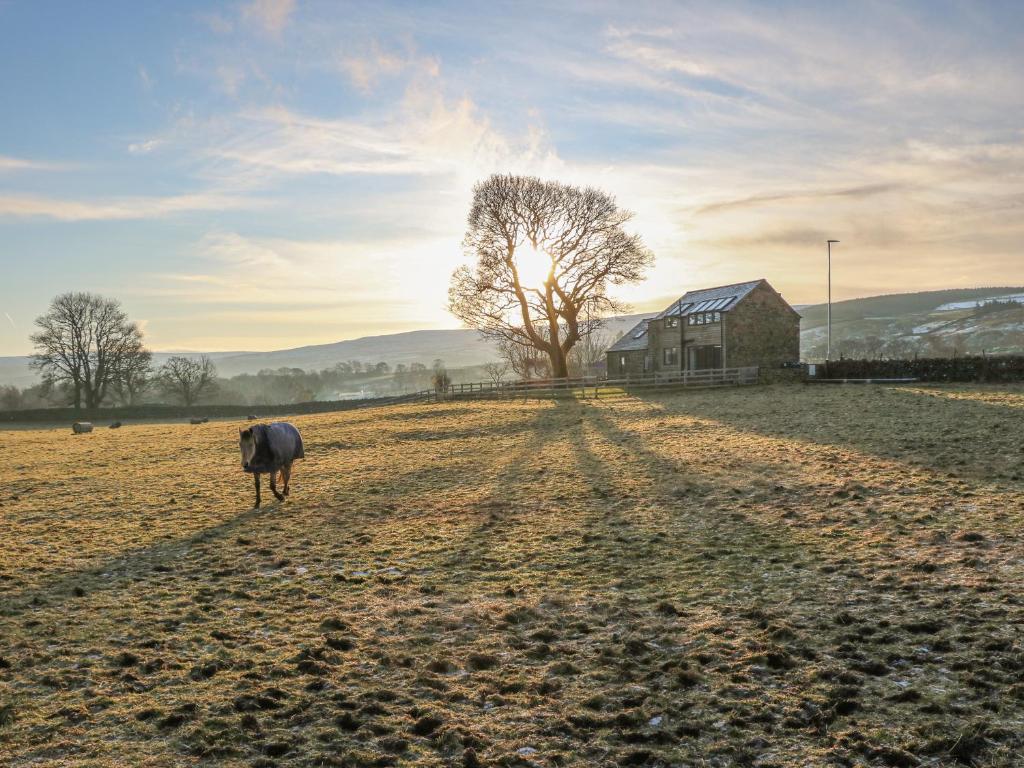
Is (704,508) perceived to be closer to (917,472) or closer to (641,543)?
(641,543)

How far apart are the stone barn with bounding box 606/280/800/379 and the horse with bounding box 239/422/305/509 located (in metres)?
42.8

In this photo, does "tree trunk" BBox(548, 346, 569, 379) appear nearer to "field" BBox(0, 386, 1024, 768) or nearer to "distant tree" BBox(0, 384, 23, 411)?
"field" BBox(0, 386, 1024, 768)

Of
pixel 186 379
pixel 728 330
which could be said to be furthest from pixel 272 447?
pixel 186 379

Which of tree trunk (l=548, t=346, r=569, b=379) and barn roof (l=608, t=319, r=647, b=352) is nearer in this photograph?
tree trunk (l=548, t=346, r=569, b=379)

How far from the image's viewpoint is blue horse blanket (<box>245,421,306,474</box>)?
13.5 metres

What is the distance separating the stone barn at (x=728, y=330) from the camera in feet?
168

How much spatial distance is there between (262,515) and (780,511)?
9864 mm

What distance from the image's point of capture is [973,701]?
15.9 ft

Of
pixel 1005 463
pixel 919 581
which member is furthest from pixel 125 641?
pixel 1005 463

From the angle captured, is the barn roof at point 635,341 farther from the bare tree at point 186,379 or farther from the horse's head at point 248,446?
the bare tree at point 186,379

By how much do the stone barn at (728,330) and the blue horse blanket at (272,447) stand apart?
42.8 meters

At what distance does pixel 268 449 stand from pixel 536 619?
8650 millimetres

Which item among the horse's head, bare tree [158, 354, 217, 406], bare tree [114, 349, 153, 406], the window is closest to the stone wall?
the window

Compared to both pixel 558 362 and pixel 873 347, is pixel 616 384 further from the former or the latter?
pixel 873 347
